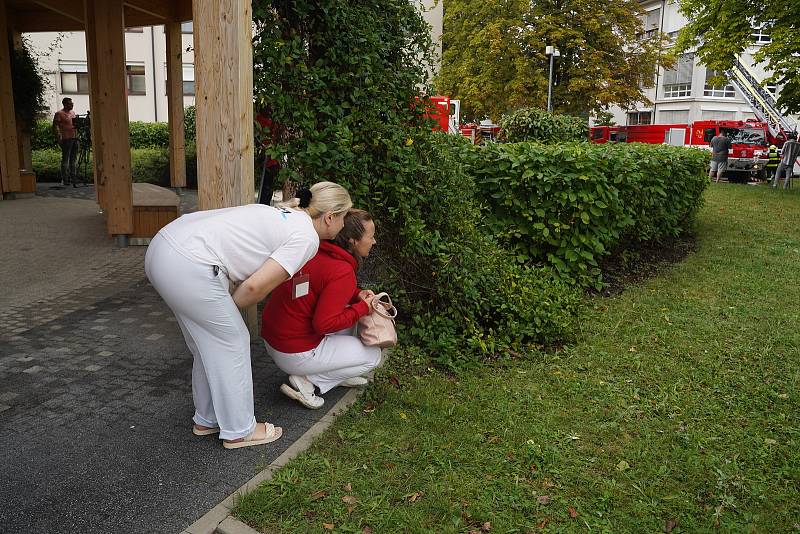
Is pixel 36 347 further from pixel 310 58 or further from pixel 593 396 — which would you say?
pixel 593 396

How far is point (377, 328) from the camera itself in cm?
438

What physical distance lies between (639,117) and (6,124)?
152 ft

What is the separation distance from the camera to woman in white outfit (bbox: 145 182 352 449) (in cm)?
337

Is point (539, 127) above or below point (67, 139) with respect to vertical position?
above

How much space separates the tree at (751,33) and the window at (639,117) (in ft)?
102

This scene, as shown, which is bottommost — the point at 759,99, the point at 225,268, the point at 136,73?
the point at 225,268

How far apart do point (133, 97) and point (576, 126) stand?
30.9m

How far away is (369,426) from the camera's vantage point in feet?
13.7

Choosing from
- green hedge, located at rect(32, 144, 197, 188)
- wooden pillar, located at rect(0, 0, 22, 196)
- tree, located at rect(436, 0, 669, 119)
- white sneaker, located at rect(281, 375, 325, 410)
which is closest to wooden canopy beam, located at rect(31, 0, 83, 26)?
wooden pillar, located at rect(0, 0, 22, 196)

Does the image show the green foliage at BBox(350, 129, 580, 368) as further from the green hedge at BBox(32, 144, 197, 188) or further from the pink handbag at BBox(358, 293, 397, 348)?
the green hedge at BBox(32, 144, 197, 188)

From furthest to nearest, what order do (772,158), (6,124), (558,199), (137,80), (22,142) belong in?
(137,80) < (772,158) < (22,142) < (6,124) < (558,199)

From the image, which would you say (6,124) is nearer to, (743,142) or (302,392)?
(302,392)

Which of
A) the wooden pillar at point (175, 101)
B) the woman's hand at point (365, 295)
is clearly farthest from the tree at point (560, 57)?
the woman's hand at point (365, 295)

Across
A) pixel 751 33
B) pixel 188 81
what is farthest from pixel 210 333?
pixel 188 81
